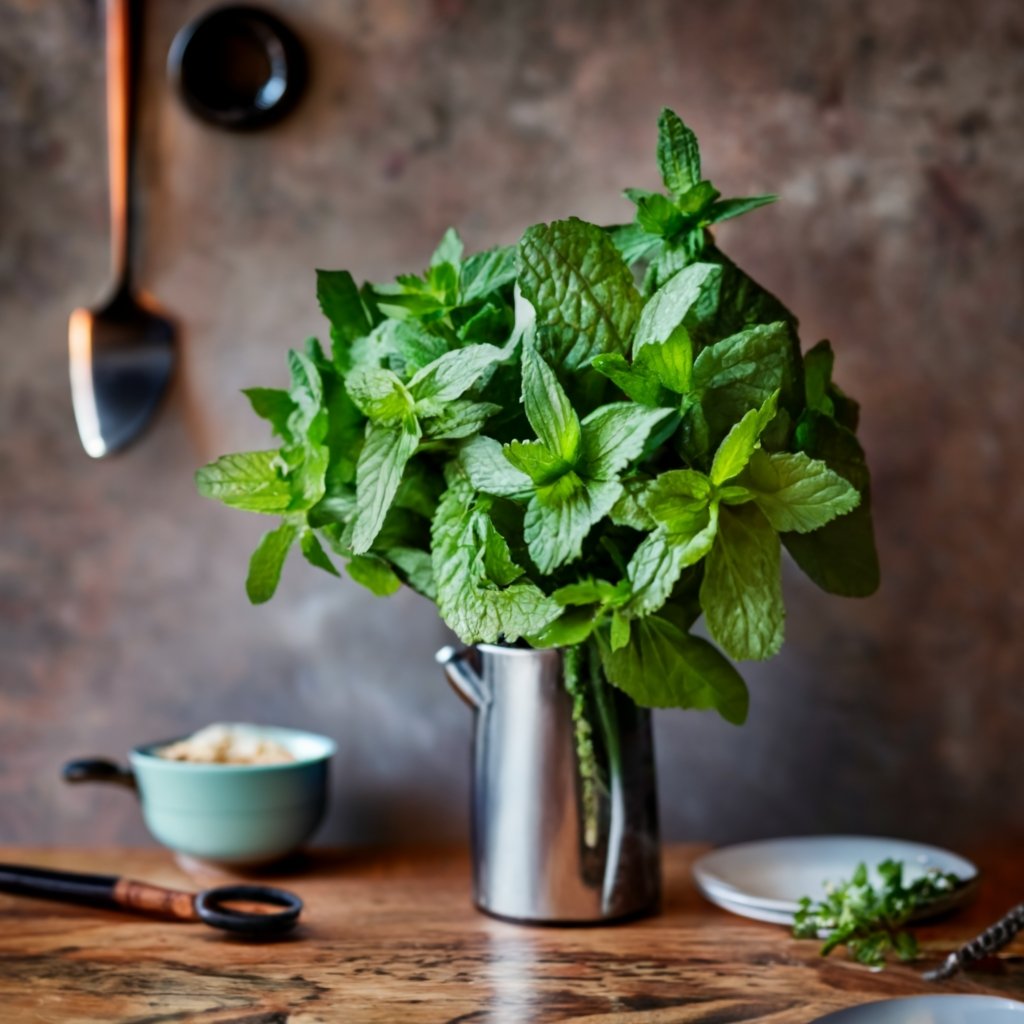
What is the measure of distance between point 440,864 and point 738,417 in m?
0.59

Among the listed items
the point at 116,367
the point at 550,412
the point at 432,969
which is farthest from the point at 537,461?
the point at 116,367

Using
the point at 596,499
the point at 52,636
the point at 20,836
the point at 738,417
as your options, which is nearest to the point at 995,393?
the point at 738,417

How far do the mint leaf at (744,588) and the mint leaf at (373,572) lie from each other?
0.90 feet

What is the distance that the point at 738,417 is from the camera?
2.82 ft

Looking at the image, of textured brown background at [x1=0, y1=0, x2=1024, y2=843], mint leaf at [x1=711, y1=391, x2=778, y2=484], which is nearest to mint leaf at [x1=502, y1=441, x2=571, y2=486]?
mint leaf at [x1=711, y1=391, x2=778, y2=484]

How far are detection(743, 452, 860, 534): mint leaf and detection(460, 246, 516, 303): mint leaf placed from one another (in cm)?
25

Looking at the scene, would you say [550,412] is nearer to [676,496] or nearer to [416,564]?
[676,496]

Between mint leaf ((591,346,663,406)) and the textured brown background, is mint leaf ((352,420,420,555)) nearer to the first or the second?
mint leaf ((591,346,663,406))

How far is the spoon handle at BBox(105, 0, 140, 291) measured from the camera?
48.6 inches

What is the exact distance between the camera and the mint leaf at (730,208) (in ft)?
2.96

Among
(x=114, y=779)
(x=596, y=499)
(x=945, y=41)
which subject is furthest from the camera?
(x=945, y=41)

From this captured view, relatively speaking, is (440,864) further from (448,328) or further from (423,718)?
(448,328)

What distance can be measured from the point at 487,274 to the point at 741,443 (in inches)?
10.7

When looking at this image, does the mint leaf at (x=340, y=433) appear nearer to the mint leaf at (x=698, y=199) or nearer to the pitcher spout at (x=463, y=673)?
the pitcher spout at (x=463, y=673)
